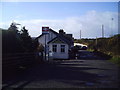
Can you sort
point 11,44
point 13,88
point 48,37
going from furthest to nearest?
point 48,37
point 11,44
point 13,88

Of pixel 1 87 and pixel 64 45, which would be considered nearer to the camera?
pixel 1 87

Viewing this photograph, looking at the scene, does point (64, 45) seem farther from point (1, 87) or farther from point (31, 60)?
point (1, 87)

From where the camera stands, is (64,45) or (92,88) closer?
(92,88)

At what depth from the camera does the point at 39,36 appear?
151ft

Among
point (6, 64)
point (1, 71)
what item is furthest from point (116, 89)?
point (6, 64)

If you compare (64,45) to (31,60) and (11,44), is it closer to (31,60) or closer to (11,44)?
(31,60)

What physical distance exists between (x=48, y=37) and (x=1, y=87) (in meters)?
34.4

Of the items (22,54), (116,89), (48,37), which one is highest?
(48,37)

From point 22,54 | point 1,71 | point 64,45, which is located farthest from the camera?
point 64,45

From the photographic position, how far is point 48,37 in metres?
43.7

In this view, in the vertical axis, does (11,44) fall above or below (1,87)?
above

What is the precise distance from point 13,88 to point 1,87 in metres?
0.62

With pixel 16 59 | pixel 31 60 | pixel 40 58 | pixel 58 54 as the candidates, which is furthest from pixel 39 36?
pixel 16 59

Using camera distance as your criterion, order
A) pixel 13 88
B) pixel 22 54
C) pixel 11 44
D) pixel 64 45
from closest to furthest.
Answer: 1. pixel 13 88
2. pixel 11 44
3. pixel 22 54
4. pixel 64 45
